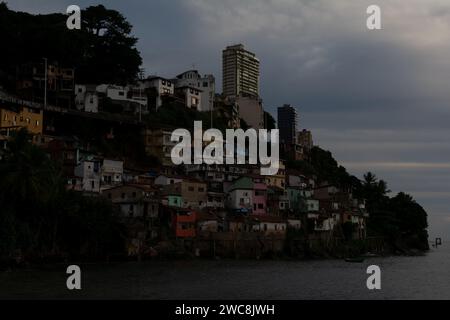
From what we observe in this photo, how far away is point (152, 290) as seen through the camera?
1677 inches

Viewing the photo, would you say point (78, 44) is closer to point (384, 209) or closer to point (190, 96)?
point (190, 96)

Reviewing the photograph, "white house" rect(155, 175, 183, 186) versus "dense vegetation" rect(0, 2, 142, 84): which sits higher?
"dense vegetation" rect(0, 2, 142, 84)

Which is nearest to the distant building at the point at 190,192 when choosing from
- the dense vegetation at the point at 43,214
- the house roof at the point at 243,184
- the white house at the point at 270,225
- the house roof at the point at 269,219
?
the house roof at the point at 243,184

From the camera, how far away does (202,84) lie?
121 meters

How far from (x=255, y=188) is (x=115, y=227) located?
28.6 meters

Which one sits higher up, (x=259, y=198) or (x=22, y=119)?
(x=22, y=119)

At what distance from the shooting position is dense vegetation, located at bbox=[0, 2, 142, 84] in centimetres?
9456

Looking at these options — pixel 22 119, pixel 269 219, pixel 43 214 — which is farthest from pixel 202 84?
pixel 43 214

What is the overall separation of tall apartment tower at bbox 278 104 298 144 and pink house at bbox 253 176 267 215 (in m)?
65.4

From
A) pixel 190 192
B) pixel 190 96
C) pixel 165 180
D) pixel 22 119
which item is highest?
pixel 190 96

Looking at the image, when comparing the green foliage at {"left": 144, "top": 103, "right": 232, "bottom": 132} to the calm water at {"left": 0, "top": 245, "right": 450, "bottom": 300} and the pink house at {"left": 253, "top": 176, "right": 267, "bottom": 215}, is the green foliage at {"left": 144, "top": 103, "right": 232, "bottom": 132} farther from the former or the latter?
the calm water at {"left": 0, "top": 245, "right": 450, "bottom": 300}

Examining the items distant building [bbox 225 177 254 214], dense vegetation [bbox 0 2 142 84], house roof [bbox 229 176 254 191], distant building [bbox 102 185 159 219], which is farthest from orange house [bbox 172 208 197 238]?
dense vegetation [bbox 0 2 142 84]

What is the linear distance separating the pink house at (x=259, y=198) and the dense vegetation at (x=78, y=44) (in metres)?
31.6

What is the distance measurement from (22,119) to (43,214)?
2321 cm
